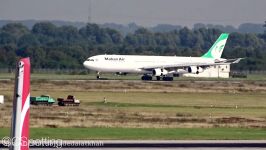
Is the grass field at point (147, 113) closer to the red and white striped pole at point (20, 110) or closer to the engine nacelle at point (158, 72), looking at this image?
the engine nacelle at point (158, 72)

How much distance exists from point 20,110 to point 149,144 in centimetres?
2233

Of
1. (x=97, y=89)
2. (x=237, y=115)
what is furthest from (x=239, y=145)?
(x=97, y=89)

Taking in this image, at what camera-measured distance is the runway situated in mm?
30795

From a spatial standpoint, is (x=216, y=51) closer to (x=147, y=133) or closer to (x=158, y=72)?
(x=158, y=72)

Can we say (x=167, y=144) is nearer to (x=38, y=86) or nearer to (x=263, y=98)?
(x=263, y=98)

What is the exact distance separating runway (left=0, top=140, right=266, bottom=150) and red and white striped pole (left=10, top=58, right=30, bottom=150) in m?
18.8

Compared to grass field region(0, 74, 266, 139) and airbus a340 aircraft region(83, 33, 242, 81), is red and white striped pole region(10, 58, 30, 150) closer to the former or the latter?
grass field region(0, 74, 266, 139)

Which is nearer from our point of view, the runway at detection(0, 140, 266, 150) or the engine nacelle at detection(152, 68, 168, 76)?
the runway at detection(0, 140, 266, 150)

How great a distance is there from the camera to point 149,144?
32.7 m

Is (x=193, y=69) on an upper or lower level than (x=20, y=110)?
upper

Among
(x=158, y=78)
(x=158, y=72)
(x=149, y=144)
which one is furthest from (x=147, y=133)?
(x=158, y=78)

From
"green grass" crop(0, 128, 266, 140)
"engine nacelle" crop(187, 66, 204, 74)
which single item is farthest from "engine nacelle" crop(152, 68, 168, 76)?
"green grass" crop(0, 128, 266, 140)

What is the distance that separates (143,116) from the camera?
164ft

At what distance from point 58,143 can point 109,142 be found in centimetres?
250
